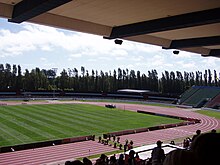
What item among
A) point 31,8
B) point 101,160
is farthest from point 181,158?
point 101,160

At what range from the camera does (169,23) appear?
25.4ft

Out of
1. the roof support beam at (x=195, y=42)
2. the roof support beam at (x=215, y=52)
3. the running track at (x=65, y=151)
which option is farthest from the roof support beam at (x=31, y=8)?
the running track at (x=65, y=151)

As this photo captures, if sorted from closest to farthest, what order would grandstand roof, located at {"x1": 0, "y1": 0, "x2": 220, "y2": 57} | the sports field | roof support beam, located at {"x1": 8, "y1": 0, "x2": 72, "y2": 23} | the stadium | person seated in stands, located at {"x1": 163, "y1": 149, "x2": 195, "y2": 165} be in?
1. person seated in stands, located at {"x1": 163, "y1": 149, "x2": 195, "y2": 165}
2. roof support beam, located at {"x1": 8, "y1": 0, "x2": 72, "y2": 23}
3. grandstand roof, located at {"x1": 0, "y1": 0, "x2": 220, "y2": 57}
4. the stadium
5. the sports field

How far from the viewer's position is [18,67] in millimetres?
93562

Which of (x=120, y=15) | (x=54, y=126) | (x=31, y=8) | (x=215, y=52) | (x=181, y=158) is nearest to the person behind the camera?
(x=181, y=158)

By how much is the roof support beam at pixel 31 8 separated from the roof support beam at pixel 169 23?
3367 mm

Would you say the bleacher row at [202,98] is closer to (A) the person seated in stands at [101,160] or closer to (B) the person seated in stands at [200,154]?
(A) the person seated in stands at [101,160]

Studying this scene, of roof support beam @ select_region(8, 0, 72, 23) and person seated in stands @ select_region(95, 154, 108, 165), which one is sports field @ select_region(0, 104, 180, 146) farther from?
roof support beam @ select_region(8, 0, 72, 23)

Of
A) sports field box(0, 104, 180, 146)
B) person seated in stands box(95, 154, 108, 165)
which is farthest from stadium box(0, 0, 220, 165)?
person seated in stands box(95, 154, 108, 165)

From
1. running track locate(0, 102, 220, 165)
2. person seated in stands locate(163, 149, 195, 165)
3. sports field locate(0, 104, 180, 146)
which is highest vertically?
person seated in stands locate(163, 149, 195, 165)

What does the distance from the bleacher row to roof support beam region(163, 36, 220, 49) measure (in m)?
54.8

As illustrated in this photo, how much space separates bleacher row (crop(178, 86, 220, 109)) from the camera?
6581 cm

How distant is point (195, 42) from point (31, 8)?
23.5ft

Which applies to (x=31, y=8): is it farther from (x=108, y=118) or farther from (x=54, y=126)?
(x=108, y=118)
